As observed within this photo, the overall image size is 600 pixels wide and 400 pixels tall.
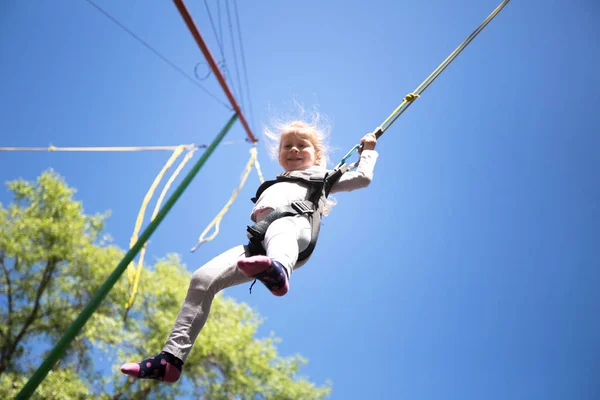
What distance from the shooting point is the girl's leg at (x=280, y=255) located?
1.37m

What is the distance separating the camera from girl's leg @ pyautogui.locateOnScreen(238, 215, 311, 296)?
137 centimetres

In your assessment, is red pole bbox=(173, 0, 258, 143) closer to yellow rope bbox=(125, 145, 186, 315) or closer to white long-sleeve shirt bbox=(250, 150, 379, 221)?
yellow rope bbox=(125, 145, 186, 315)

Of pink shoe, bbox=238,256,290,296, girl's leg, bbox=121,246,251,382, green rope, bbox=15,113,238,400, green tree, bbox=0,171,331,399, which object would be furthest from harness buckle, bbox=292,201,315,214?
green tree, bbox=0,171,331,399

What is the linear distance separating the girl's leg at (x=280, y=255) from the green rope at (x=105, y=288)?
4.52 feet

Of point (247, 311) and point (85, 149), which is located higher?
point (247, 311)

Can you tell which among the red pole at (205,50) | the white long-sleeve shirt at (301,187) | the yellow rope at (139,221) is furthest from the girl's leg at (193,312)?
the red pole at (205,50)

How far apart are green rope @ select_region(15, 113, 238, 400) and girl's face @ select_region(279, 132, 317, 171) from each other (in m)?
1.35

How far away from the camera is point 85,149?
5.42m

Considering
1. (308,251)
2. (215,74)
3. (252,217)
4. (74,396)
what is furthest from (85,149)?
(74,396)

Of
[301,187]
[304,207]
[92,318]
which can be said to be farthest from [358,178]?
[92,318]

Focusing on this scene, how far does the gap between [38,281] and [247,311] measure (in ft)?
17.1

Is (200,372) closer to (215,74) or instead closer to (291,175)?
(215,74)

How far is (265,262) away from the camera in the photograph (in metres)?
1.38

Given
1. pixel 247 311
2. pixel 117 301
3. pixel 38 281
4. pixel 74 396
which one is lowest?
pixel 74 396
